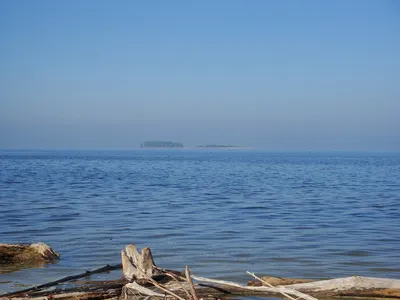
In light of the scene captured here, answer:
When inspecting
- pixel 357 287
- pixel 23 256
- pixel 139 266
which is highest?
pixel 139 266

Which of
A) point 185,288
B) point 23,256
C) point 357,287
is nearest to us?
point 185,288

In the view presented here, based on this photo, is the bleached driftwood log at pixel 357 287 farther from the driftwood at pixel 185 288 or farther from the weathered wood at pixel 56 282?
the weathered wood at pixel 56 282

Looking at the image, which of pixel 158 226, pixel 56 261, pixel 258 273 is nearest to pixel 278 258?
pixel 258 273

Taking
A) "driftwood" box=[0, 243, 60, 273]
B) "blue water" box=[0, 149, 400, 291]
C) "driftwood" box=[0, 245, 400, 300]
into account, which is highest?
"driftwood" box=[0, 245, 400, 300]

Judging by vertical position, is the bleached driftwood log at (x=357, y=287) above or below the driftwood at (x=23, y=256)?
above

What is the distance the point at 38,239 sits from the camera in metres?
15.8

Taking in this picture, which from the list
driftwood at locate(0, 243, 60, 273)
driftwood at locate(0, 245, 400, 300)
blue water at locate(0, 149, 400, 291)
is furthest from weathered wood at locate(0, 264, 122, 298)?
driftwood at locate(0, 243, 60, 273)

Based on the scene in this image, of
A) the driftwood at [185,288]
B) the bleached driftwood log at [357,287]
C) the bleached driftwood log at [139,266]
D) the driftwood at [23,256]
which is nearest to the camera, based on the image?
the driftwood at [185,288]

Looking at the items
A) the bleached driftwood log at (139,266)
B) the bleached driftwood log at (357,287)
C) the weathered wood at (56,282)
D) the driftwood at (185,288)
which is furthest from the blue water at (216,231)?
the bleached driftwood log at (357,287)

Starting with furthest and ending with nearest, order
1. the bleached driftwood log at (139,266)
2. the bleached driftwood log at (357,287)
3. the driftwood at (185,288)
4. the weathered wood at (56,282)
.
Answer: the bleached driftwood log at (139,266)
the bleached driftwood log at (357,287)
the weathered wood at (56,282)
the driftwood at (185,288)

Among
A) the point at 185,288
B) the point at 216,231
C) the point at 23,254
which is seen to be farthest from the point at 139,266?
the point at 216,231

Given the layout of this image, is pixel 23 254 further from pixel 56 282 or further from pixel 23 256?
pixel 56 282

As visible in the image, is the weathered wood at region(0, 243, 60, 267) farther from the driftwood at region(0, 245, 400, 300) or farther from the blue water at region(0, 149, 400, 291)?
the driftwood at region(0, 245, 400, 300)

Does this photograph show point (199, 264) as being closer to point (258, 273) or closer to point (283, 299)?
point (258, 273)
